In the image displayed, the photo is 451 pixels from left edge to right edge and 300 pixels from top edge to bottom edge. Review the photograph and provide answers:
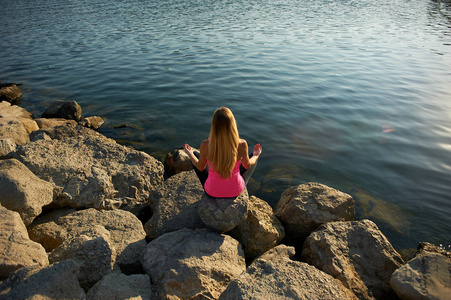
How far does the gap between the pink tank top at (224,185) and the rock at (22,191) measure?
2.56 meters

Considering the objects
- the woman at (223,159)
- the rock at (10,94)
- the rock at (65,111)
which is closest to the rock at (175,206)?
the woman at (223,159)

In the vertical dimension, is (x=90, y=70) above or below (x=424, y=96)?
above

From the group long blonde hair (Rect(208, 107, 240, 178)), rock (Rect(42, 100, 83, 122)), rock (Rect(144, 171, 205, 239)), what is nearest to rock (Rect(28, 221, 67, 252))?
rock (Rect(144, 171, 205, 239))

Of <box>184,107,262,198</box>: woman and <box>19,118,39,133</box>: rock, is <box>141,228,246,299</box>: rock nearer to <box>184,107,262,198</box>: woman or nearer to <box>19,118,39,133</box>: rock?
<box>184,107,262,198</box>: woman

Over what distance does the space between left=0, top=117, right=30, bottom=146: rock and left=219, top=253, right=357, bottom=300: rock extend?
21.3 ft

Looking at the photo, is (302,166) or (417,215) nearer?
(417,215)

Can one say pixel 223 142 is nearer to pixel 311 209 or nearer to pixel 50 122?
pixel 311 209

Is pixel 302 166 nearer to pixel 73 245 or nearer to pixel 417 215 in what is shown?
pixel 417 215

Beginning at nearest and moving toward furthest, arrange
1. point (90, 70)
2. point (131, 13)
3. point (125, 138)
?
point (125, 138) < point (90, 70) < point (131, 13)

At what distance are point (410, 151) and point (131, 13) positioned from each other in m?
27.5

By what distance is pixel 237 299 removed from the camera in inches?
128

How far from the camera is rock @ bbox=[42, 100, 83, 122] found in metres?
9.77

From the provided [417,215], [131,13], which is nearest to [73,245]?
[417,215]

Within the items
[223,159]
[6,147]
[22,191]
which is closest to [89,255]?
[22,191]
